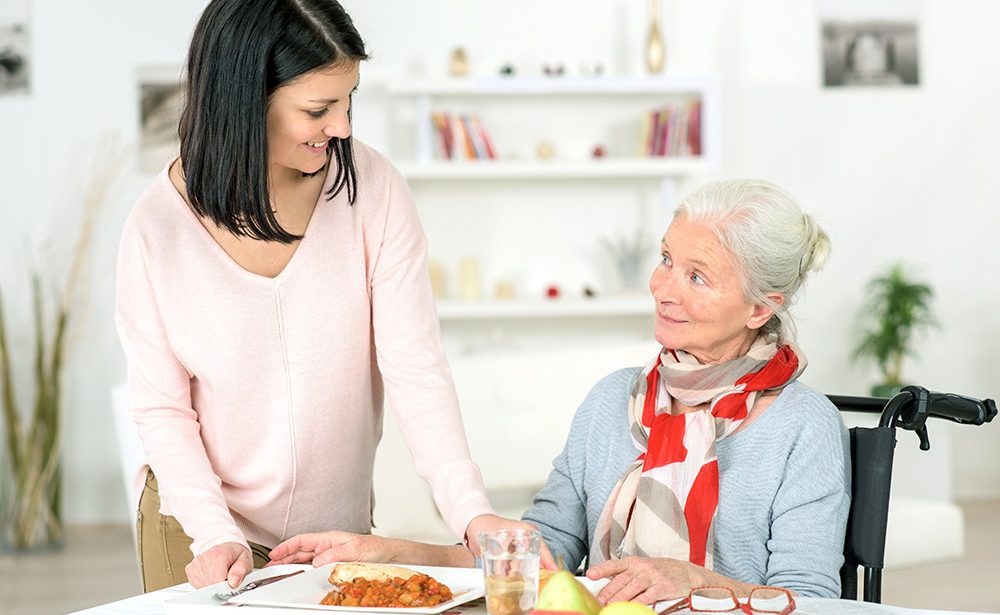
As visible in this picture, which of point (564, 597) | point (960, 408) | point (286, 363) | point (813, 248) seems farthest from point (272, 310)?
point (960, 408)

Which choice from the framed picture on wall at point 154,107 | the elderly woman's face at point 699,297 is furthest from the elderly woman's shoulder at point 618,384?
the framed picture on wall at point 154,107

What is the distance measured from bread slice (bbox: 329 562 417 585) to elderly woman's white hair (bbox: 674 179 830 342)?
2.29ft

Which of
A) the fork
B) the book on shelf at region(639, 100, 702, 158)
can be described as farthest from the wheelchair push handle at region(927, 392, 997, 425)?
the book on shelf at region(639, 100, 702, 158)

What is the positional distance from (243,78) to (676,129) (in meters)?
3.65

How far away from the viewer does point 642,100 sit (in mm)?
5129

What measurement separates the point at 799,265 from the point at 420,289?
566mm

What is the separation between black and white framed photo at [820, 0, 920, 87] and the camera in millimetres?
5180

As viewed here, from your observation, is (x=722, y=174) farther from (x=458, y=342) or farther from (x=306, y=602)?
(x=306, y=602)

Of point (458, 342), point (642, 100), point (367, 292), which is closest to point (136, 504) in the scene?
point (367, 292)

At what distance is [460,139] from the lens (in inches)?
194

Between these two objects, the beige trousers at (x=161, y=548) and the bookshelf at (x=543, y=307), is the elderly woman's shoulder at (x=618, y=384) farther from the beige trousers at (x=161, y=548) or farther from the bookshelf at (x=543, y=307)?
the bookshelf at (x=543, y=307)

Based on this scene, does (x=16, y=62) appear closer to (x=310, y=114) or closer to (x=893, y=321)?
(x=893, y=321)

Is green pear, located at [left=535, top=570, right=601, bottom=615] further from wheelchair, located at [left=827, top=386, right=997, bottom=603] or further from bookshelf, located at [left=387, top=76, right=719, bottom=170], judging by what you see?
bookshelf, located at [left=387, top=76, right=719, bottom=170]

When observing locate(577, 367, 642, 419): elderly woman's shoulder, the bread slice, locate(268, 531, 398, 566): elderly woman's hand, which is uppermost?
locate(577, 367, 642, 419): elderly woman's shoulder
